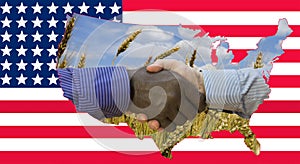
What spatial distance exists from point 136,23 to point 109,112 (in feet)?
0.93

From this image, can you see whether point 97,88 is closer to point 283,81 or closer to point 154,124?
point 154,124

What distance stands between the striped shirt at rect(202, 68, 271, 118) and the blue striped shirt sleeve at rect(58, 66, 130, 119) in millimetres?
199

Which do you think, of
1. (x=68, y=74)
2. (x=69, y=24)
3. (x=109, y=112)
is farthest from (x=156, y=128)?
(x=69, y=24)

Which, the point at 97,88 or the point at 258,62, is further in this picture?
the point at 258,62

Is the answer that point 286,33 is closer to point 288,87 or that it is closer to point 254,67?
point 254,67

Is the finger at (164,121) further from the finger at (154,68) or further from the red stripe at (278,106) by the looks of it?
the red stripe at (278,106)

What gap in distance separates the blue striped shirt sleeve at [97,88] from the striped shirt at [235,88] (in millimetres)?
199

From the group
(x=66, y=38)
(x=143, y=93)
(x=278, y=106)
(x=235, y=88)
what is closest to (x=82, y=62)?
(x=66, y=38)

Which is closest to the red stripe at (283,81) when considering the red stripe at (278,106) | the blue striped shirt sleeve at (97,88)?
the red stripe at (278,106)

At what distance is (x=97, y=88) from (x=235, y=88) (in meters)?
0.32

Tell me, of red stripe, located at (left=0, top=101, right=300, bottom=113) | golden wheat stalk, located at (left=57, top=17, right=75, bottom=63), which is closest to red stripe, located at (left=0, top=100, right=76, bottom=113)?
red stripe, located at (left=0, top=101, right=300, bottom=113)

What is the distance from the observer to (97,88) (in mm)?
878

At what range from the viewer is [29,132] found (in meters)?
1.31

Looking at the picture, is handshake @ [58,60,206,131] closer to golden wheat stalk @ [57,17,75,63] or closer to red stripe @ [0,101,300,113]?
golden wheat stalk @ [57,17,75,63]
